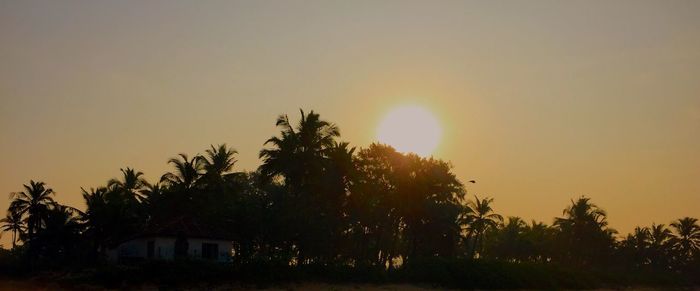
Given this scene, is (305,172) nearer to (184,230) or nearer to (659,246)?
(184,230)

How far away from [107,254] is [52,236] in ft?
39.9

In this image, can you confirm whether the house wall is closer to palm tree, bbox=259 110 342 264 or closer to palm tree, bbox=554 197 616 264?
palm tree, bbox=259 110 342 264

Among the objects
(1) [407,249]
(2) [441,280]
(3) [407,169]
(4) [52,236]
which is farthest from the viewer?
(1) [407,249]

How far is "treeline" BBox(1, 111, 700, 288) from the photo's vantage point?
1903 inches

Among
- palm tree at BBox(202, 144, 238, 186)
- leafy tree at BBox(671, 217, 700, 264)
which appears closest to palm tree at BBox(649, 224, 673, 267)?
leafy tree at BBox(671, 217, 700, 264)

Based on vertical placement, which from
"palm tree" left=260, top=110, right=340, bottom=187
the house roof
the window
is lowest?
the window

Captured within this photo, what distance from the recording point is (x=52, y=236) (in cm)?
5869

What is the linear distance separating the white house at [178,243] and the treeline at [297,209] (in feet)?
5.89

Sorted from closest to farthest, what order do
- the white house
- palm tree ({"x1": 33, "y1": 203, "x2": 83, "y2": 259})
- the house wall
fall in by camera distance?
the house wall, the white house, palm tree ({"x1": 33, "y1": 203, "x2": 83, "y2": 259})

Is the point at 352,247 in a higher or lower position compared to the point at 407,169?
lower

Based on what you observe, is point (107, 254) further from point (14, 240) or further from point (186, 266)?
point (14, 240)

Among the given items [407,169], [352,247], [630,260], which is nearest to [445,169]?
[407,169]

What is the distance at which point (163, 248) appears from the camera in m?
39.7

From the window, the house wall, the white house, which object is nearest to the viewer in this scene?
the house wall
